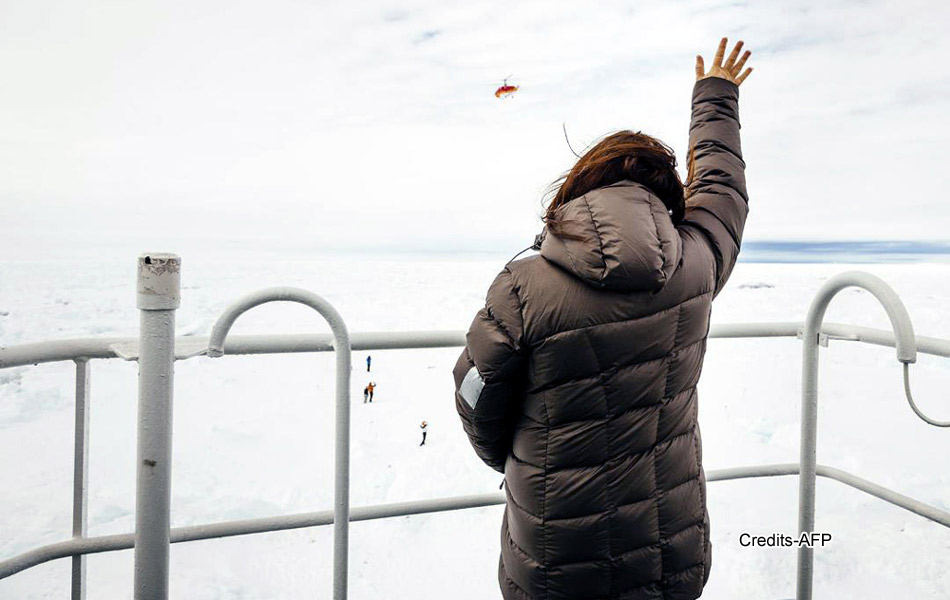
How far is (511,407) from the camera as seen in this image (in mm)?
868

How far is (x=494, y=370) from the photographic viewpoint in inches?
31.8

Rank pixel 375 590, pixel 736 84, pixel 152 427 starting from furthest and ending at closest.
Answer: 1. pixel 375 590
2. pixel 736 84
3. pixel 152 427

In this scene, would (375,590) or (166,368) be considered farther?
(375,590)

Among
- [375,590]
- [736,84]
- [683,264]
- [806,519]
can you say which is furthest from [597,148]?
[375,590]

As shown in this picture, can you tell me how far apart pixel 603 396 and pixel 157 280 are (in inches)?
23.8

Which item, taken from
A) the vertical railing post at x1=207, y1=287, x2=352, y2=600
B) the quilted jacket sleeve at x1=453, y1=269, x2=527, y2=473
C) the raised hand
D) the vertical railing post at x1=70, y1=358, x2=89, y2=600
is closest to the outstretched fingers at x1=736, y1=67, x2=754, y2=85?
the raised hand

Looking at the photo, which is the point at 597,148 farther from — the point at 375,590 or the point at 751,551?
the point at 375,590

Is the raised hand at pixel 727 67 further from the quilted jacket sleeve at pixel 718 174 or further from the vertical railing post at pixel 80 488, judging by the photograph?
the vertical railing post at pixel 80 488

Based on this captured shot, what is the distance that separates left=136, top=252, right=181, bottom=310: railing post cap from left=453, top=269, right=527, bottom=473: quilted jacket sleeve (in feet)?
1.30

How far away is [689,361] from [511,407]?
28 cm

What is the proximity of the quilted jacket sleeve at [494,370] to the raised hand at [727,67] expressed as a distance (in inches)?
29.1

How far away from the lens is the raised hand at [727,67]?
1.21 m

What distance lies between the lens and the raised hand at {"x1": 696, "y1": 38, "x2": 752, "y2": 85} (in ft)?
3.98

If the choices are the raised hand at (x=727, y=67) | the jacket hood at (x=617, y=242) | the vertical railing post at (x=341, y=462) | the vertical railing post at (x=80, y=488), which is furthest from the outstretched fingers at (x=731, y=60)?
the vertical railing post at (x=80, y=488)
